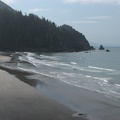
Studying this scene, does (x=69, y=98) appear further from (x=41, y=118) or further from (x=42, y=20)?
(x=42, y=20)

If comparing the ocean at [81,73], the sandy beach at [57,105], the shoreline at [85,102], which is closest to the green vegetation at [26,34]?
the ocean at [81,73]

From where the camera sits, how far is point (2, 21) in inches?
5320

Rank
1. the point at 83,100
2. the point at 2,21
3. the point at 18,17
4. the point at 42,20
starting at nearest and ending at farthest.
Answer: the point at 83,100, the point at 2,21, the point at 18,17, the point at 42,20

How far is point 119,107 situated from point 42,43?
12463 cm

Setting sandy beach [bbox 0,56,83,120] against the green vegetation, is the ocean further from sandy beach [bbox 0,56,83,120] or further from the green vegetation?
the green vegetation

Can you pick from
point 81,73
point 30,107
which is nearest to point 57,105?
point 30,107

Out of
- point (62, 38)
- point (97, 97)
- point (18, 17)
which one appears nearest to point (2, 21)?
point (18, 17)

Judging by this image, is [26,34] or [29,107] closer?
[29,107]

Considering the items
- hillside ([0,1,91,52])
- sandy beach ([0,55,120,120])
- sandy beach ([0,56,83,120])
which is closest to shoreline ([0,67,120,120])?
sandy beach ([0,55,120,120])

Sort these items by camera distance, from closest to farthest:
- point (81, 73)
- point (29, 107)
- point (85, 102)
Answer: point (29, 107)
point (85, 102)
point (81, 73)

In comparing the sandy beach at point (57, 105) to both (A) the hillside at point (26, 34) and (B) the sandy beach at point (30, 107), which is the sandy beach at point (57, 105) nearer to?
(B) the sandy beach at point (30, 107)

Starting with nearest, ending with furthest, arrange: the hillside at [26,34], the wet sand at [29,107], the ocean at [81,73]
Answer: the wet sand at [29,107], the ocean at [81,73], the hillside at [26,34]

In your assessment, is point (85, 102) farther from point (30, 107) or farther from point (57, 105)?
point (30, 107)

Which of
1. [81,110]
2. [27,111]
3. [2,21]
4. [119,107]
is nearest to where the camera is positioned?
[27,111]
